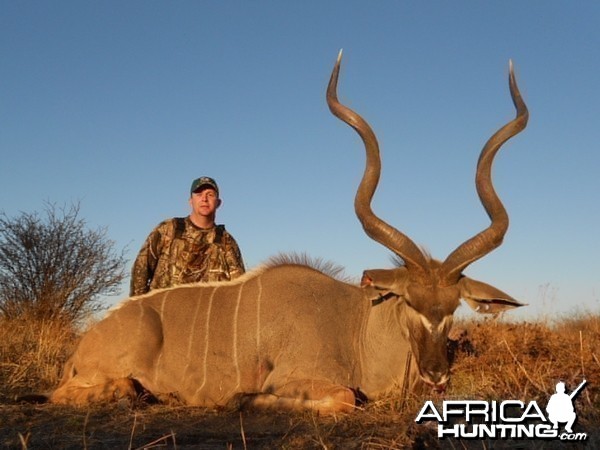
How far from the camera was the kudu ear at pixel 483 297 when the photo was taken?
3949 millimetres

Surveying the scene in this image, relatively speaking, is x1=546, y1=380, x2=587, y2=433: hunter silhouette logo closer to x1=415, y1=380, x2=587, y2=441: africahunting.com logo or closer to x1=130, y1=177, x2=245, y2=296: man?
x1=415, y1=380, x2=587, y2=441: africahunting.com logo

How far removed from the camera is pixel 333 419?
3.36 m

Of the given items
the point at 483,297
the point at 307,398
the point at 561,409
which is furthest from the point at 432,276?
the point at 561,409

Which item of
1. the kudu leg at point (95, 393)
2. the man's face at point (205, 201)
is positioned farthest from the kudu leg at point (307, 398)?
the man's face at point (205, 201)

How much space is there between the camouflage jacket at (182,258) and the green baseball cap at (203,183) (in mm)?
346

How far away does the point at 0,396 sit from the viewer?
14.8ft

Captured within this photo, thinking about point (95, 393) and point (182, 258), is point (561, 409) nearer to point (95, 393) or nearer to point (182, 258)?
point (95, 393)

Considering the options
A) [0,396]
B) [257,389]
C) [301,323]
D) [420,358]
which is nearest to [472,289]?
[420,358]

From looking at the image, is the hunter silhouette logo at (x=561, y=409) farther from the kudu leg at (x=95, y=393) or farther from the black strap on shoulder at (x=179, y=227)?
the black strap on shoulder at (x=179, y=227)

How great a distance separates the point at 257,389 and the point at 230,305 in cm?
63

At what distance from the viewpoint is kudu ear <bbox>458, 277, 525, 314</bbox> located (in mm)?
3949

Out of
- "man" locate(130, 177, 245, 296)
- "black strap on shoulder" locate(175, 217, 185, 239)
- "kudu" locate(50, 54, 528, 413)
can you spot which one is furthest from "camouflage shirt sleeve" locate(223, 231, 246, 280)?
"kudu" locate(50, 54, 528, 413)

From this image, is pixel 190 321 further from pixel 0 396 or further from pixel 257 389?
pixel 0 396

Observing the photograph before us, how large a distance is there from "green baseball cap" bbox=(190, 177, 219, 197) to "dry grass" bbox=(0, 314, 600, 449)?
1917 millimetres
